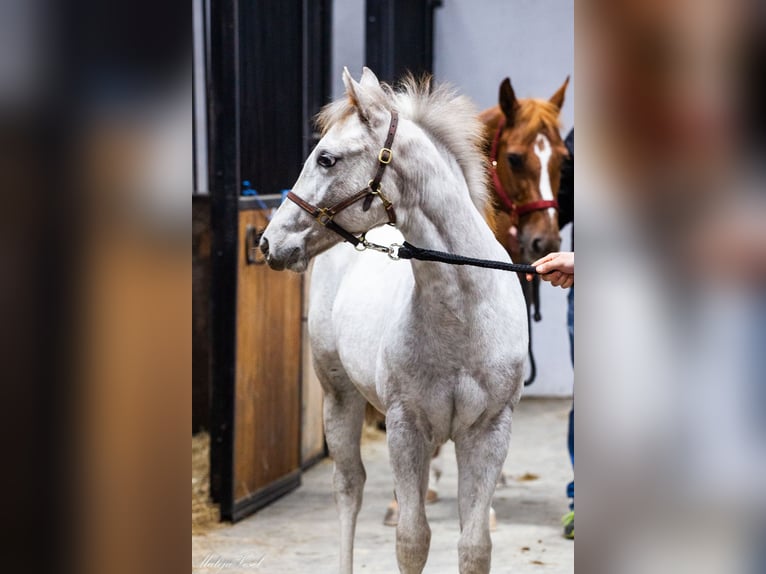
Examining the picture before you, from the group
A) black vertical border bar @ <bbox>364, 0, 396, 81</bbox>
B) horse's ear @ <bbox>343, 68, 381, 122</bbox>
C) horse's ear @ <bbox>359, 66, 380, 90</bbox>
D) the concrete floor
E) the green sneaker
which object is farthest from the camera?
black vertical border bar @ <bbox>364, 0, 396, 81</bbox>

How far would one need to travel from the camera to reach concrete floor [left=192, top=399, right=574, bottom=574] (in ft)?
12.7

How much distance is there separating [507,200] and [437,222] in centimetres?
179

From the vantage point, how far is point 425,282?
103 inches

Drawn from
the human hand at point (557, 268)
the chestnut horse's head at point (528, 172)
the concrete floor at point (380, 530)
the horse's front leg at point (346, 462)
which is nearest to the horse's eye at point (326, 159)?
the human hand at point (557, 268)

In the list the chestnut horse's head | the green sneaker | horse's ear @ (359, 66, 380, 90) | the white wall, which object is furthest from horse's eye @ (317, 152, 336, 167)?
the white wall

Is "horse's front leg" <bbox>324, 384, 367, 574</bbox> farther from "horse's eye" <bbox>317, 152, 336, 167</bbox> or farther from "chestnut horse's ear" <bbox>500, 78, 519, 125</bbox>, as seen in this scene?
"chestnut horse's ear" <bbox>500, 78, 519, 125</bbox>

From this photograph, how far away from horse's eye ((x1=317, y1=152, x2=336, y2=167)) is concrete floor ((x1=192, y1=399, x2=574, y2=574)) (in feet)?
5.98

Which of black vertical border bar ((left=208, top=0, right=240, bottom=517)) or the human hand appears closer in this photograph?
the human hand

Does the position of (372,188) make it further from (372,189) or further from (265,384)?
(265,384)

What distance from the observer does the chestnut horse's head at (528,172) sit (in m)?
4.21
